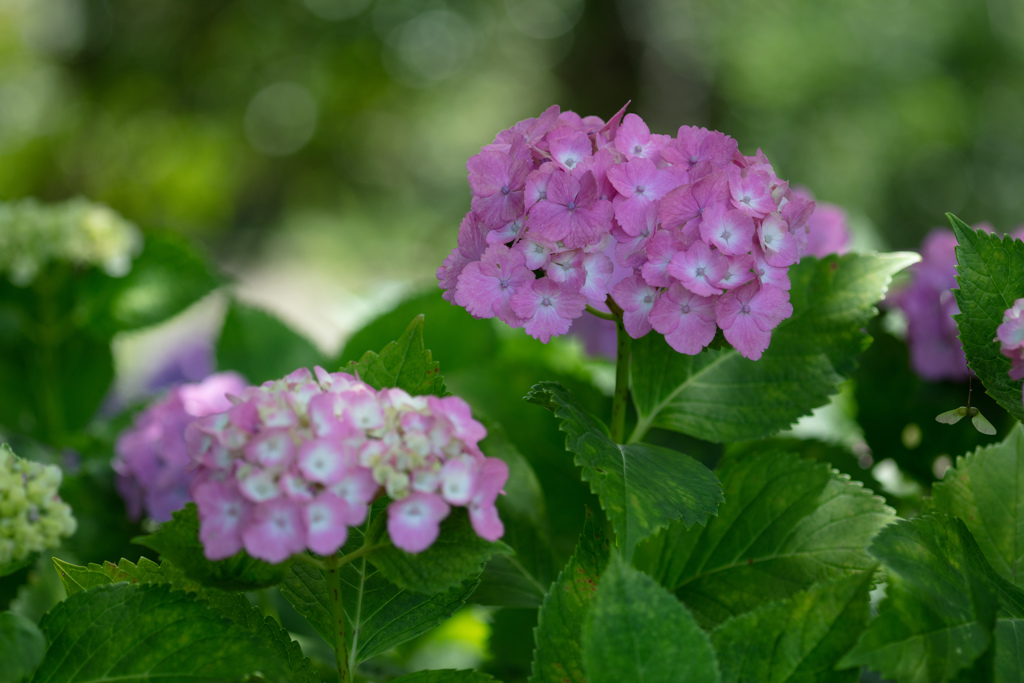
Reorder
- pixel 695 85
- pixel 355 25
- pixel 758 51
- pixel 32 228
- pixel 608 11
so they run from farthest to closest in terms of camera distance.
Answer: pixel 608 11
pixel 355 25
pixel 695 85
pixel 758 51
pixel 32 228

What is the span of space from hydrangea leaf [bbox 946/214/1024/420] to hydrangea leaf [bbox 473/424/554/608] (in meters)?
0.33

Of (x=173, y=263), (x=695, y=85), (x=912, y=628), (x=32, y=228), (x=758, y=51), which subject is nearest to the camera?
(x=912, y=628)

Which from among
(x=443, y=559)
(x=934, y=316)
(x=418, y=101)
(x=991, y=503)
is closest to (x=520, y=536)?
(x=443, y=559)

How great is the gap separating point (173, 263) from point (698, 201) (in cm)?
72

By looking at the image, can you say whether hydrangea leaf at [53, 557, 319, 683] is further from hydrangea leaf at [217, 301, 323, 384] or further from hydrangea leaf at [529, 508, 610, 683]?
hydrangea leaf at [217, 301, 323, 384]

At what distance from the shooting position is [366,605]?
56cm

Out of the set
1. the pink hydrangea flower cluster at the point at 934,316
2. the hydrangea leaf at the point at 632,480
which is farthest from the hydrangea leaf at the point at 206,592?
the pink hydrangea flower cluster at the point at 934,316

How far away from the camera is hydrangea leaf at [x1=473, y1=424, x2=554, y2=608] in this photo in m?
0.65

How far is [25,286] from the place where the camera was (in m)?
0.99

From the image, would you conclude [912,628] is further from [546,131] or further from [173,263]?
[173,263]

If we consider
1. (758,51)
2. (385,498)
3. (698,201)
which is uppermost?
(698,201)

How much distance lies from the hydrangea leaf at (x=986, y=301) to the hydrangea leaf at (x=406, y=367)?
34 cm

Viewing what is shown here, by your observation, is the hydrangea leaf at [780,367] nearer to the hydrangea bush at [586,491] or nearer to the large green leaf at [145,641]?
the hydrangea bush at [586,491]

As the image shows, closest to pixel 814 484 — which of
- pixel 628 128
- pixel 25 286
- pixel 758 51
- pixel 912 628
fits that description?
pixel 912 628
